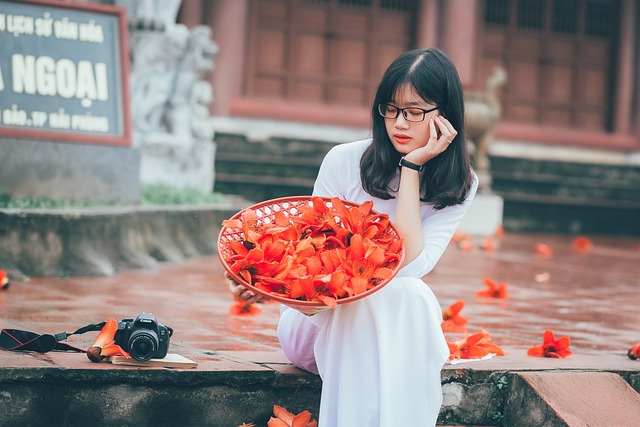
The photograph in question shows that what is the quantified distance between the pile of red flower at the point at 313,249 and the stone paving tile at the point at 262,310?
420 mm

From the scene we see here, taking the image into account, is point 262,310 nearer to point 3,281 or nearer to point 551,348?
point 3,281

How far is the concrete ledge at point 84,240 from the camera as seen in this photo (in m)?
4.84

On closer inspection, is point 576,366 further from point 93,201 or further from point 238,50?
point 238,50

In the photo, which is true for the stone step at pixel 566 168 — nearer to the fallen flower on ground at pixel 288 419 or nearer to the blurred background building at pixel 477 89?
the blurred background building at pixel 477 89

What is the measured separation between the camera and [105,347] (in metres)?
2.74

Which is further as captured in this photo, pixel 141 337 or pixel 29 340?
pixel 29 340

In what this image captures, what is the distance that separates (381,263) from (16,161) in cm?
339

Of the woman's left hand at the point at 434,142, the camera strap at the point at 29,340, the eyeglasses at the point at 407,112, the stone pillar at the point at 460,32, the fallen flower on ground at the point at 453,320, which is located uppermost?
the stone pillar at the point at 460,32

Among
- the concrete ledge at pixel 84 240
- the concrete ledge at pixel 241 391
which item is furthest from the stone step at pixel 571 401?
the concrete ledge at pixel 84 240

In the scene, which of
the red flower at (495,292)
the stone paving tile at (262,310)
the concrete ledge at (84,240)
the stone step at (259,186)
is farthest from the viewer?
the stone step at (259,186)

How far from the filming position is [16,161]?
546cm

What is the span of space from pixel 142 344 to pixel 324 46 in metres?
10.2

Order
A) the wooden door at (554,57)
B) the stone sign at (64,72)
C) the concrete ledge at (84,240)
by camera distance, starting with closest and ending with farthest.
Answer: the concrete ledge at (84,240), the stone sign at (64,72), the wooden door at (554,57)

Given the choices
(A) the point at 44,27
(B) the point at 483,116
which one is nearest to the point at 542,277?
(A) the point at 44,27
